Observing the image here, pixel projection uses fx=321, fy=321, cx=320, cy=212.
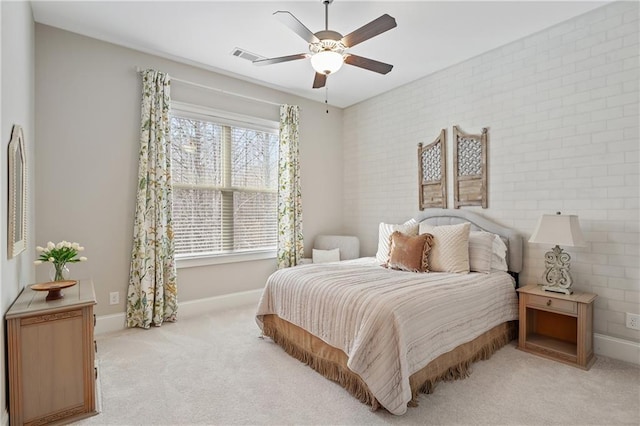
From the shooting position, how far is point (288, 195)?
14.8 ft

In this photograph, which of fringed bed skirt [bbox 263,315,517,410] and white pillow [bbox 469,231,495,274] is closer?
fringed bed skirt [bbox 263,315,517,410]

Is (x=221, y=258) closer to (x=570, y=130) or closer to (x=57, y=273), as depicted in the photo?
(x=57, y=273)

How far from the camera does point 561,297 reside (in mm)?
2602

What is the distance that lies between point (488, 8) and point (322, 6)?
4.62 feet

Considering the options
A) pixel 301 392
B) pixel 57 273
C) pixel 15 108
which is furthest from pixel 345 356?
pixel 15 108

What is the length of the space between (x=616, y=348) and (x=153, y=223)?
4382mm

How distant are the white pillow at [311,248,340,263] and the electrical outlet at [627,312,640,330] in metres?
3.00

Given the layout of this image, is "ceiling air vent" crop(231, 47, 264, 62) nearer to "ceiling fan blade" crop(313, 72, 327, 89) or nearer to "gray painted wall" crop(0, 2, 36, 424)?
"ceiling fan blade" crop(313, 72, 327, 89)

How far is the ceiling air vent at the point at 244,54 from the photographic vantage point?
11.2ft

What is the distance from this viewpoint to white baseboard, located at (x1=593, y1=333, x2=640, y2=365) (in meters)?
2.55

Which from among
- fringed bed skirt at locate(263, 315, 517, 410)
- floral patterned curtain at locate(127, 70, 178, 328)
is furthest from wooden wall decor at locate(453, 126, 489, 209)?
floral patterned curtain at locate(127, 70, 178, 328)

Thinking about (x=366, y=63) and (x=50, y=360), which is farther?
(x=366, y=63)

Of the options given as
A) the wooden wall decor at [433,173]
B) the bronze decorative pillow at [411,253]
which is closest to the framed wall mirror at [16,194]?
the bronze decorative pillow at [411,253]

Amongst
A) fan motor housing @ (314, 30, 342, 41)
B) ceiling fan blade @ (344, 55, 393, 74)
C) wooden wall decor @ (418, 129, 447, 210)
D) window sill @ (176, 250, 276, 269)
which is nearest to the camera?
fan motor housing @ (314, 30, 342, 41)
